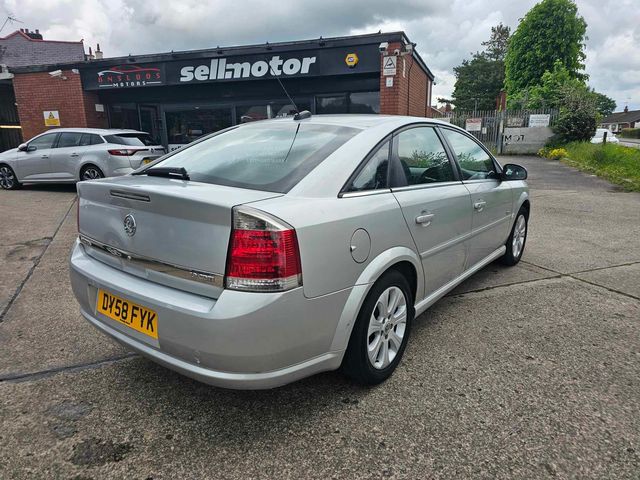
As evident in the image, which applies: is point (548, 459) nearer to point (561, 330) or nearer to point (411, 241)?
point (411, 241)

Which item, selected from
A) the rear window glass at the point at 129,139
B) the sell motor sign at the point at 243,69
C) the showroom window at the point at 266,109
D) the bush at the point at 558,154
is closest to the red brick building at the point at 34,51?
the sell motor sign at the point at 243,69

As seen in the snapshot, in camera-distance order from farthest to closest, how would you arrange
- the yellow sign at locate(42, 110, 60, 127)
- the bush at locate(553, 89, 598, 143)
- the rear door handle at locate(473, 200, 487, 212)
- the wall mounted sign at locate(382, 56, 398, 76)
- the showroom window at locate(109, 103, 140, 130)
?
the bush at locate(553, 89, 598, 143), the showroom window at locate(109, 103, 140, 130), the yellow sign at locate(42, 110, 60, 127), the wall mounted sign at locate(382, 56, 398, 76), the rear door handle at locate(473, 200, 487, 212)

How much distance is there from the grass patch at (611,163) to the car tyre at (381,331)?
9.59 meters

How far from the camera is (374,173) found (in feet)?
8.23

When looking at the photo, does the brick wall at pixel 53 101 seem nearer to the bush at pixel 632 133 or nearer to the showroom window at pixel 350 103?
the showroom window at pixel 350 103

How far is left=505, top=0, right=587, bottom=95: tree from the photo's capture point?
99.6 feet

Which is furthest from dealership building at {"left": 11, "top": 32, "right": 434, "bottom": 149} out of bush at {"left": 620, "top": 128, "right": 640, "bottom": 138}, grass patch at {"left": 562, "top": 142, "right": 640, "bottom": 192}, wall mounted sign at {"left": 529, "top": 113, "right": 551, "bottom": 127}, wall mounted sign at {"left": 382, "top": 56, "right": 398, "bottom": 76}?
bush at {"left": 620, "top": 128, "right": 640, "bottom": 138}

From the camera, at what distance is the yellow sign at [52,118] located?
14.5 metres

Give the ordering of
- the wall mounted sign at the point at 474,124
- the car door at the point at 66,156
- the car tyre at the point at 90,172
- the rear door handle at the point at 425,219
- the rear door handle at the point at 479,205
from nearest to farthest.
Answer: the rear door handle at the point at 425,219, the rear door handle at the point at 479,205, the car tyre at the point at 90,172, the car door at the point at 66,156, the wall mounted sign at the point at 474,124

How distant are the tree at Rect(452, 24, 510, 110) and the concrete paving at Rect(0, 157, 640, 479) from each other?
52916 millimetres

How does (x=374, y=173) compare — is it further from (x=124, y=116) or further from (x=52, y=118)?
(x=52, y=118)

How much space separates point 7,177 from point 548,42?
106 ft

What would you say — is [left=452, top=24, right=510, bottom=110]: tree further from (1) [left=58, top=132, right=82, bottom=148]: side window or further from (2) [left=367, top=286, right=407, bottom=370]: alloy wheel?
(2) [left=367, top=286, right=407, bottom=370]: alloy wheel

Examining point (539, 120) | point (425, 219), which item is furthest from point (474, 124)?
point (425, 219)
